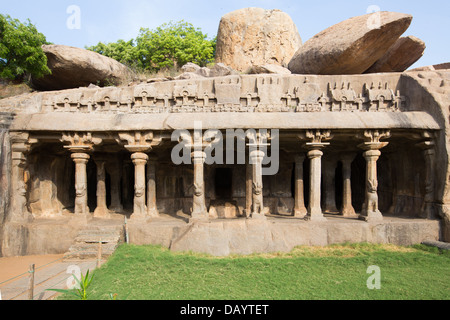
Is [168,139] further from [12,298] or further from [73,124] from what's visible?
[12,298]

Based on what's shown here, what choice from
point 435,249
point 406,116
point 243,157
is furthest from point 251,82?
point 435,249

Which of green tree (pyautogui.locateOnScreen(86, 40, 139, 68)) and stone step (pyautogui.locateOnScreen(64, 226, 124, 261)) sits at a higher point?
green tree (pyautogui.locateOnScreen(86, 40, 139, 68))

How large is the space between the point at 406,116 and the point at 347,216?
3.59 metres

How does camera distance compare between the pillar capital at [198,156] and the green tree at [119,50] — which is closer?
the pillar capital at [198,156]

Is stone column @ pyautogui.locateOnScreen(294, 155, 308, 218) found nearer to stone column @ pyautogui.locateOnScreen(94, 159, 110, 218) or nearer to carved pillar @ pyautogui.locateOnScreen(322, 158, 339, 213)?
carved pillar @ pyautogui.locateOnScreen(322, 158, 339, 213)

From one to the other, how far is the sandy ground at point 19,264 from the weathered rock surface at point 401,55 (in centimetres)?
1363

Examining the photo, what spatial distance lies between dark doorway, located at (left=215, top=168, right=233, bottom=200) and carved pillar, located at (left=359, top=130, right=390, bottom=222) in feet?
20.0

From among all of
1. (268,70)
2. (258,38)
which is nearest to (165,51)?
(258,38)

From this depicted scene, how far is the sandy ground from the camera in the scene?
649 cm

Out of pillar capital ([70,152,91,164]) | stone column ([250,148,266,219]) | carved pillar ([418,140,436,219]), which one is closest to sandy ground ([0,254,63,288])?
pillar capital ([70,152,91,164])

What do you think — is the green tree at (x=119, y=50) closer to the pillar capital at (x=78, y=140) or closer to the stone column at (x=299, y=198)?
the pillar capital at (x=78, y=140)

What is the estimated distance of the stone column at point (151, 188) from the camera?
31.6 ft

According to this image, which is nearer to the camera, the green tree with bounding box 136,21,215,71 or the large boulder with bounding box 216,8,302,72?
the large boulder with bounding box 216,8,302,72

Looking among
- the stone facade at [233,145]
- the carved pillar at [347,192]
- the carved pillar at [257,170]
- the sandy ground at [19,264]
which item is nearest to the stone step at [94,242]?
the sandy ground at [19,264]
